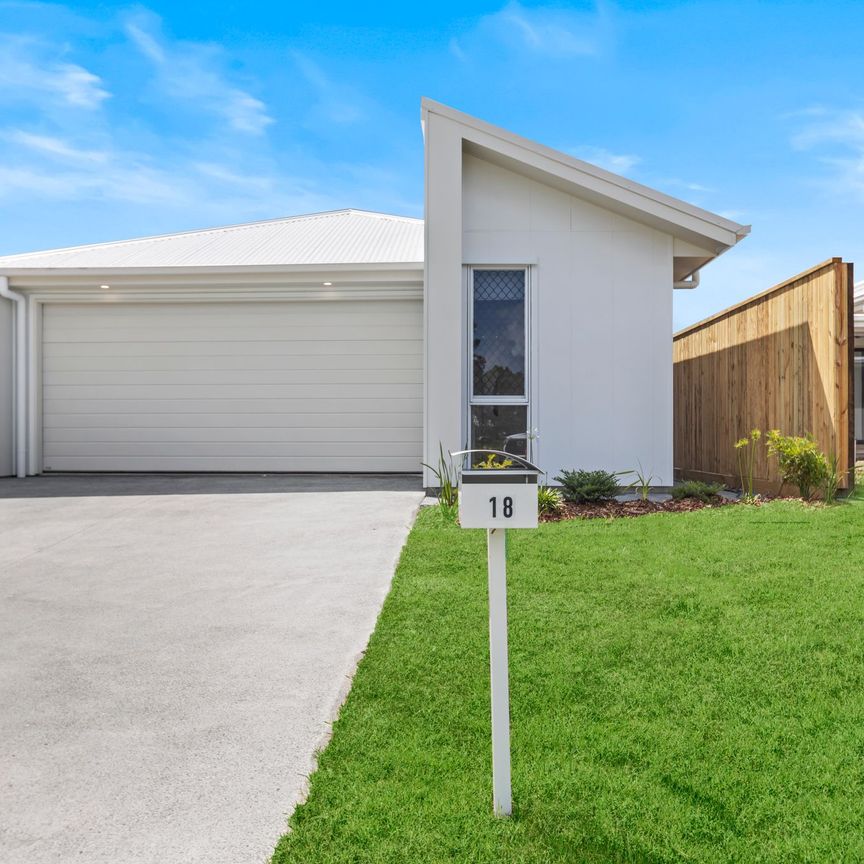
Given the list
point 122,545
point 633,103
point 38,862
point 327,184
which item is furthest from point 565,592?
point 327,184

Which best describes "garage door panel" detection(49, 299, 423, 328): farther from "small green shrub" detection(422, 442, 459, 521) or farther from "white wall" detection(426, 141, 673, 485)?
"small green shrub" detection(422, 442, 459, 521)

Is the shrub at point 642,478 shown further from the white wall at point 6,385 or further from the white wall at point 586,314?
the white wall at point 6,385

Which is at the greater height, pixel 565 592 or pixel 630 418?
pixel 630 418

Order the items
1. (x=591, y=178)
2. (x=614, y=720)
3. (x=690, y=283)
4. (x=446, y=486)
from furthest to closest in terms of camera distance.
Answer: (x=690, y=283) → (x=591, y=178) → (x=446, y=486) → (x=614, y=720)

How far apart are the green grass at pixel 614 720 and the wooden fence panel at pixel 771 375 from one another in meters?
3.05

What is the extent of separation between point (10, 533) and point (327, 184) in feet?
38.4

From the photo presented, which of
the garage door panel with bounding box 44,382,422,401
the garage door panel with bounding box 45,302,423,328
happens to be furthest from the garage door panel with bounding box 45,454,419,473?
the garage door panel with bounding box 45,302,423,328

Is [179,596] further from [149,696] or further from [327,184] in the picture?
[327,184]

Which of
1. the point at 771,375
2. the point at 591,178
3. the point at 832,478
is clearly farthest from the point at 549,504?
the point at 591,178

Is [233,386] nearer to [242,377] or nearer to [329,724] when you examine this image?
[242,377]

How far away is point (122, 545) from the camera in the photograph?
616 centimetres

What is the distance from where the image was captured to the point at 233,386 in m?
11.0

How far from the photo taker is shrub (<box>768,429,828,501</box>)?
291 inches

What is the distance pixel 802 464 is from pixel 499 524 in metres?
6.39
